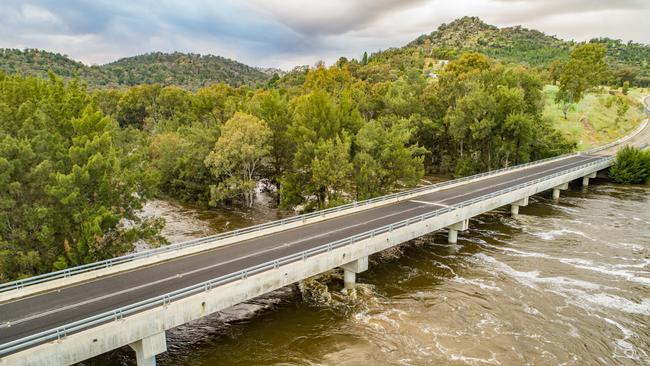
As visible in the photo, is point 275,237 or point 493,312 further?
point 275,237

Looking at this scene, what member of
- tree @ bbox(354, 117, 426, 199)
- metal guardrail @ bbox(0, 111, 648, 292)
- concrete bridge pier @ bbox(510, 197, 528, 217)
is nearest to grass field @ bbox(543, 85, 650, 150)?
concrete bridge pier @ bbox(510, 197, 528, 217)

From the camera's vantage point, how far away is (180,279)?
839 inches

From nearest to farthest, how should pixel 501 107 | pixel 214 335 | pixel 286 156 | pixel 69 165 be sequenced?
pixel 214 335 → pixel 69 165 → pixel 286 156 → pixel 501 107

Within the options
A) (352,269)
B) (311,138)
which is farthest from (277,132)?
(352,269)

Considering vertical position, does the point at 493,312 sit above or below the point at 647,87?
below

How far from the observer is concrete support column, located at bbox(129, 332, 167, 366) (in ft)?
56.7

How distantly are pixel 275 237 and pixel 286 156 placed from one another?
2164 cm

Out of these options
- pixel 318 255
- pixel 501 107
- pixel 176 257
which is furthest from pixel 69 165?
pixel 501 107

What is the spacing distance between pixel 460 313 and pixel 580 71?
87683mm

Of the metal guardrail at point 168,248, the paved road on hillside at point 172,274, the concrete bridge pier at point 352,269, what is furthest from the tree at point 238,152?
the concrete bridge pier at point 352,269

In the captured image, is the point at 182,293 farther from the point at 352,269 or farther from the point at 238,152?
the point at 238,152

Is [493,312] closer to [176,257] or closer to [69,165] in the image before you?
[176,257]

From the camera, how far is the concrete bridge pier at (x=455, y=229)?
3669 cm

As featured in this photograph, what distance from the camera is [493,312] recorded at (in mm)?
24516
